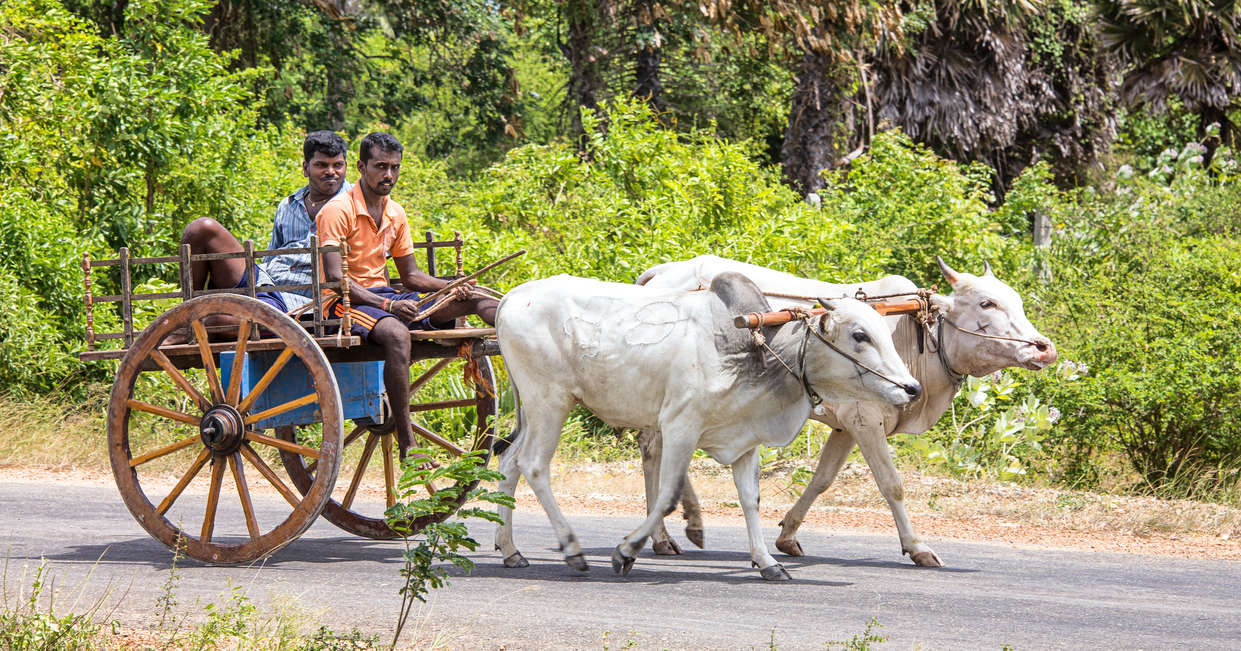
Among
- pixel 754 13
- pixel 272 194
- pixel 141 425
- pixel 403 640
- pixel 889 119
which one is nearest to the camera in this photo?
pixel 403 640

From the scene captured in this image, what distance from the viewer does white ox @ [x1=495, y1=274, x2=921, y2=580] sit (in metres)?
6.76

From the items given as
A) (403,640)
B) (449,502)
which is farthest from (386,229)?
(403,640)

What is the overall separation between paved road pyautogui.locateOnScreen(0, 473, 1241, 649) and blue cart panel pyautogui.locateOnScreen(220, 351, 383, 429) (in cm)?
82

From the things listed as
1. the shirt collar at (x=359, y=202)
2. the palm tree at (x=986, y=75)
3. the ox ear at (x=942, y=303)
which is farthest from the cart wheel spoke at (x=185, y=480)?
the palm tree at (x=986, y=75)

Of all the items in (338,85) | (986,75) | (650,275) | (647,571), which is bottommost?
(647,571)

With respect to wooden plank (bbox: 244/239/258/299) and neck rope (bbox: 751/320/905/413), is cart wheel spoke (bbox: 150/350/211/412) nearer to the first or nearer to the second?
wooden plank (bbox: 244/239/258/299)

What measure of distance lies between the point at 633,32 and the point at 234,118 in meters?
6.27

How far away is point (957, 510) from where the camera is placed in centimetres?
1037

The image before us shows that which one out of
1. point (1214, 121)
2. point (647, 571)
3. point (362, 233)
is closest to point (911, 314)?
point (647, 571)

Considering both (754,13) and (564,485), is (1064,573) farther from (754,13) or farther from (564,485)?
(754,13)

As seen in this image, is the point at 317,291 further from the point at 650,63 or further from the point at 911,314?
the point at 650,63

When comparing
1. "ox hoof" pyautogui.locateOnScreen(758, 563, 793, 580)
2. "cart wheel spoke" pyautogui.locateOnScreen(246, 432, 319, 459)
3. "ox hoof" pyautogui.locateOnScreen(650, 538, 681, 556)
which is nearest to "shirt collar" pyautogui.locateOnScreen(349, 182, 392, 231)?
"cart wheel spoke" pyautogui.locateOnScreen(246, 432, 319, 459)

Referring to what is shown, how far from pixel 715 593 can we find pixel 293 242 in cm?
348

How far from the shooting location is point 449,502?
7.37m
